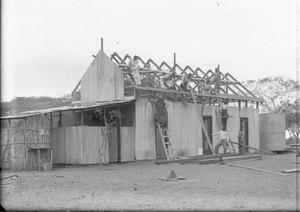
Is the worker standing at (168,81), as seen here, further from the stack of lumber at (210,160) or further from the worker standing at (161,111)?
the stack of lumber at (210,160)

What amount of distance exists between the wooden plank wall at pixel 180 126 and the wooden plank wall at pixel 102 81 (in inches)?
60.8

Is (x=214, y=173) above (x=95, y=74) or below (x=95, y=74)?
below

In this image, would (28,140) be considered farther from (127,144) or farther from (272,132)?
(272,132)

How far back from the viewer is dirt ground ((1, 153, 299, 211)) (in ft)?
29.2

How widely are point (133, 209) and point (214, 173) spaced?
259 inches

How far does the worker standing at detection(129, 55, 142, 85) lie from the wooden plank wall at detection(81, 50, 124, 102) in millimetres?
624

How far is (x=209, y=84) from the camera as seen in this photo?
26.5 metres

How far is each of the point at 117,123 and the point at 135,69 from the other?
9.01 feet

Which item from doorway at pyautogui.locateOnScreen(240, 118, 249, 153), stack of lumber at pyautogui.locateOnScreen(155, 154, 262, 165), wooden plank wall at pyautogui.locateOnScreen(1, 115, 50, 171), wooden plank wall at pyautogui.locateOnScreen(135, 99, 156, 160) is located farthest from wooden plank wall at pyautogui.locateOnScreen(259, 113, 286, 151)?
wooden plank wall at pyautogui.locateOnScreen(1, 115, 50, 171)

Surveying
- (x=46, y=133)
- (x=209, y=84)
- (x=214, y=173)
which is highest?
(x=209, y=84)

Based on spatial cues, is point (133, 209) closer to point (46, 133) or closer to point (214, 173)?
point (214, 173)

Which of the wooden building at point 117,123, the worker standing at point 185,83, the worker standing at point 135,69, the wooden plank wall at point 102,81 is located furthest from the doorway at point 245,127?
the wooden plank wall at point 102,81

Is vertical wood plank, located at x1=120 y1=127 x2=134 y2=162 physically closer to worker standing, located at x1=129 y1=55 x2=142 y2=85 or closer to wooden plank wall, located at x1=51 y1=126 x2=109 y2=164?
wooden plank wall, located at x1=51 y1=126 x2=109 y2=164

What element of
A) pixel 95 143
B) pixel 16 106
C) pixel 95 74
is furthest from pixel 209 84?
pixel 16 106
